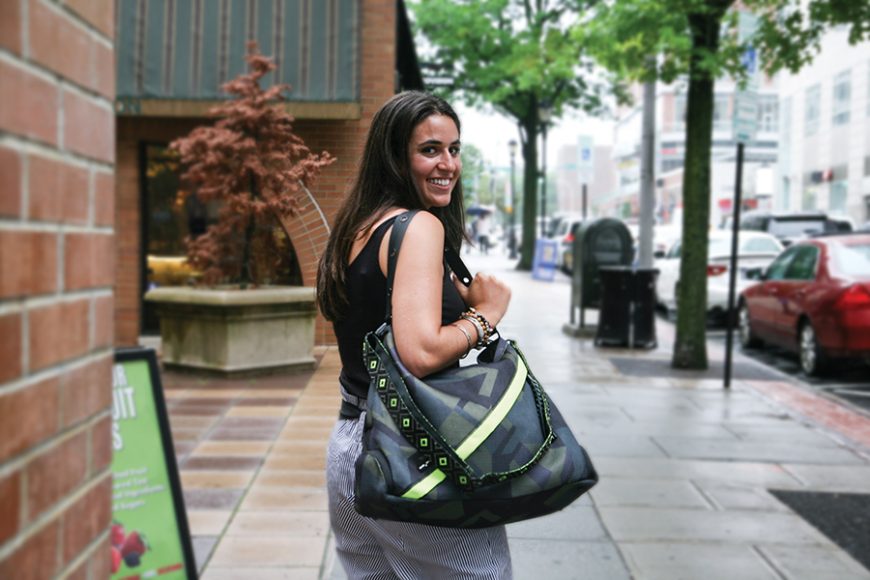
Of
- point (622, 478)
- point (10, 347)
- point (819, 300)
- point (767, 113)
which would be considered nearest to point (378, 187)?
point (10, 347)

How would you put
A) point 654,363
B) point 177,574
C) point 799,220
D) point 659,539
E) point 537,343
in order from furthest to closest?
point 799,220 → point 537,343 → point 654,363 → point 659,539 → point 177,574

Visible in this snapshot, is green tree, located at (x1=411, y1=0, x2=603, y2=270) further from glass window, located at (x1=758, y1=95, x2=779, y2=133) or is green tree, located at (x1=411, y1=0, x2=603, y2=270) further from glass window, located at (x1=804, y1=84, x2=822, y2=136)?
glass window, located at (x1=758, y1=95, x2=779, y2=133)

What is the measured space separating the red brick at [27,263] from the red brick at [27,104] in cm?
12

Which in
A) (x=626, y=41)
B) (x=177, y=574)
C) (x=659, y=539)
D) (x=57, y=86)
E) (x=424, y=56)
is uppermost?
(x=424, y=56)

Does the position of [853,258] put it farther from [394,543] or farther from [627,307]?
[394,543]

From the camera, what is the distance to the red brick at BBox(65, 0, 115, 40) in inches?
53.6

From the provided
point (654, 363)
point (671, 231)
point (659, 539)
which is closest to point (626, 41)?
point (654, 363)

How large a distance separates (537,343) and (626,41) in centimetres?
427

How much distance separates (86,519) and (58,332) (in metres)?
0.32

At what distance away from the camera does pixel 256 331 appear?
122 inches

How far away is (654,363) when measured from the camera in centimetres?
1136

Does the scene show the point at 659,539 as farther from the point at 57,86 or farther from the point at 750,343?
the point at 750,343

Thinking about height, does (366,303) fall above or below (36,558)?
above

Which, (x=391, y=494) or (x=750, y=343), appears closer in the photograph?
(x=391, y=494)
